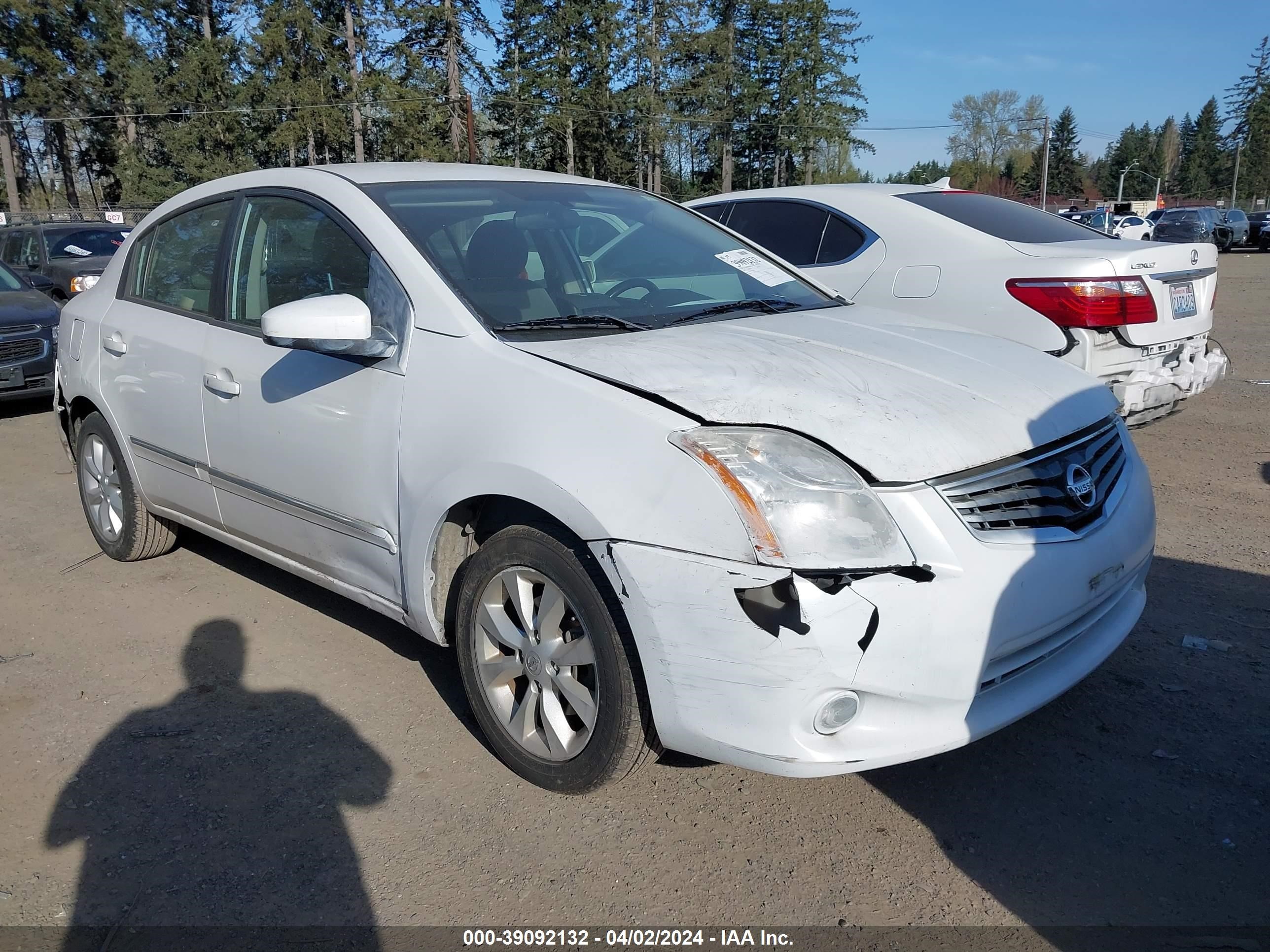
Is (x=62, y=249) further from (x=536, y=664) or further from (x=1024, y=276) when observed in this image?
(x=536, y=664)

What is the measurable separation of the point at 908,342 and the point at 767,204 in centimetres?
376

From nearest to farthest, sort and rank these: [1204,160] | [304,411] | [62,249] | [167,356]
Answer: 1. [304,411]
2. [167,356]
3. [62,249]
4. [1204,160]

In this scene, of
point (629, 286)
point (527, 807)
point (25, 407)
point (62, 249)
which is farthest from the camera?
point (62, 249)

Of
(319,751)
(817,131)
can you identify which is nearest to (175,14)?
(817,131)

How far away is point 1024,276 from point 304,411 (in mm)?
3778

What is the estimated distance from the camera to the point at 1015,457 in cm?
251

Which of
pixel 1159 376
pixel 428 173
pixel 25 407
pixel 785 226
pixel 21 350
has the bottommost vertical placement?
pixel 25 407

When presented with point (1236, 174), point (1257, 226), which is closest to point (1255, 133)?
point (1236, 174)

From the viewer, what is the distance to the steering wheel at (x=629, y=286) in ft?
10.8

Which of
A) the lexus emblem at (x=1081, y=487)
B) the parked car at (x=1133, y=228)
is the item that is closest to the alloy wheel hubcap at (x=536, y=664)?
the lexus emblem at (x=1081, y=487)

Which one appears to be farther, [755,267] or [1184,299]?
[1184,299]

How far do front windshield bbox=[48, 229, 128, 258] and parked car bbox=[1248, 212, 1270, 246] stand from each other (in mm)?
35832

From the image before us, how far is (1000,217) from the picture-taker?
19.2 feet

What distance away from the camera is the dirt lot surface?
2.37 metres
